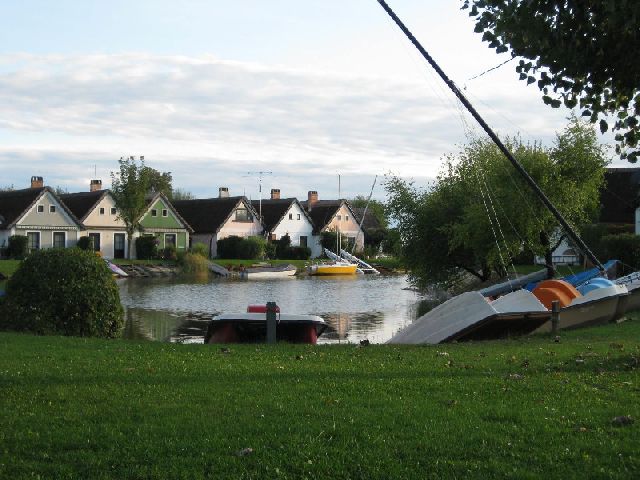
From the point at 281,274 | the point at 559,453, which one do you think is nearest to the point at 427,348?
the point at 559,453

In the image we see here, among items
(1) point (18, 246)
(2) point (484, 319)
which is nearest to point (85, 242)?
(1) point (18, 246)

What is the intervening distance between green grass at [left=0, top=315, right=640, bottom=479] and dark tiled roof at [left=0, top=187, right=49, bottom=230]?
62203 mm

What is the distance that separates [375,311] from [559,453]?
2843 cm

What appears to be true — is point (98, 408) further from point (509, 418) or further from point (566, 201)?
point (566, 201)

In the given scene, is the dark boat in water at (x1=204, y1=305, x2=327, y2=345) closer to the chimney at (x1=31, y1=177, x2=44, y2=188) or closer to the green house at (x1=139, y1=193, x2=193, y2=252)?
the green house at (x1=139, y1=193, x2=193, y2=252)

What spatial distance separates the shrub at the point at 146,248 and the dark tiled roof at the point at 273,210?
16.4 metres

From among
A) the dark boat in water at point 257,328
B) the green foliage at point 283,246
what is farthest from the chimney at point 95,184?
the dark boat in water at point 257,328

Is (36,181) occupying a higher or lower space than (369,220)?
higher

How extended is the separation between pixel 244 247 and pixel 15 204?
68.1 ft

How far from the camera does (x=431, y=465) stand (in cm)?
691

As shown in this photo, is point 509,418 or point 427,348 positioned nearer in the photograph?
point 509,418

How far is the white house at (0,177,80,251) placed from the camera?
235 ft

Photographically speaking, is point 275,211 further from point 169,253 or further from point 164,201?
point 169,253

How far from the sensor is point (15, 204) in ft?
244
